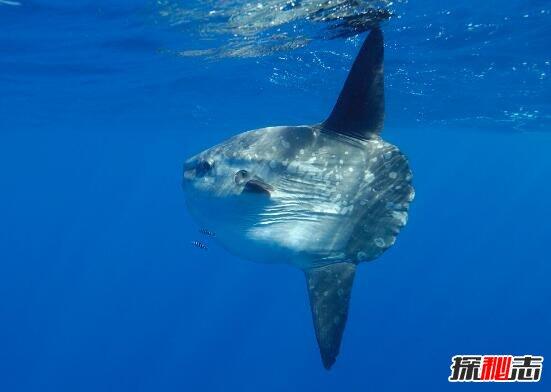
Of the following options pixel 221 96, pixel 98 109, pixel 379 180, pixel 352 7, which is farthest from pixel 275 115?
pixel 379 180

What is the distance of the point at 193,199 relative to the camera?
3752 millimetres

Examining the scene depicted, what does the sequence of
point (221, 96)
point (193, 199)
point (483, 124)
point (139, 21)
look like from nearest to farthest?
point (193, 199)
point (139, 21)
point (221, 96)
point (483, 124)

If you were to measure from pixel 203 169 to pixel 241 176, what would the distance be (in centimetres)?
30

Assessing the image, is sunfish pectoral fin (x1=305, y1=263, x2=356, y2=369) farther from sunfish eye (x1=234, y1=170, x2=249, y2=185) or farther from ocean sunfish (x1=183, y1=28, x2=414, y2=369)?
sunfish eye (x1=234, y1=170, x2=249, y2=185)

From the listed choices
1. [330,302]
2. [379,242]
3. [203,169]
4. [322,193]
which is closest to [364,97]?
[322,193]

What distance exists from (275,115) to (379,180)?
24.4m

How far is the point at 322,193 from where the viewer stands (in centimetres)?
387

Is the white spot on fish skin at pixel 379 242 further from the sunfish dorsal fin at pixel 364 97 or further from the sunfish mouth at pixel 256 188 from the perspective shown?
the sunfish mouth at pixel 256 188

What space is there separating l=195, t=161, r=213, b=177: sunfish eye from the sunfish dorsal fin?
3.20 ft

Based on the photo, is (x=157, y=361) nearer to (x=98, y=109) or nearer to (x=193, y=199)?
(x=98, y=109)

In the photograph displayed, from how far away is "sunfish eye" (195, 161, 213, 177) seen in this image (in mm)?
3734

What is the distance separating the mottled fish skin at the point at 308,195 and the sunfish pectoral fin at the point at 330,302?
92mm

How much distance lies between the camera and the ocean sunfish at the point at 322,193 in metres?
3.69

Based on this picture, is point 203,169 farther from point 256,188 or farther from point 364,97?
point 364,97
